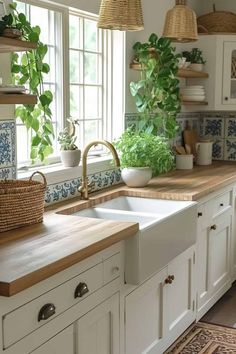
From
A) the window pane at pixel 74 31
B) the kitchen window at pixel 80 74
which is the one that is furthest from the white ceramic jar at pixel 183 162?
the window pane at pixel 74 31

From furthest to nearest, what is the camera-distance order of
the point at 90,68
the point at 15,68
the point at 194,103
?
the point at 194,103
the point at 90,68
the point at 15,68

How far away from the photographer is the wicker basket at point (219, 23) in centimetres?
473

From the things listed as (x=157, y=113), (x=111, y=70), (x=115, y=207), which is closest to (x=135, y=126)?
(x=157, y=113)

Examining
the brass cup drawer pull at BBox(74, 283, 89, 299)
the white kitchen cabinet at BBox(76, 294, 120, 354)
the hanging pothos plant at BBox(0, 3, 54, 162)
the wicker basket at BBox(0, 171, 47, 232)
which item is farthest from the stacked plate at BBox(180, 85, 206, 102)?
the brass cup drawer pull at BBox(74, 283, 89, 299)

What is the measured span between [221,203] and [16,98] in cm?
201

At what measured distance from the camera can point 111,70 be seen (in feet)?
→ 12.5

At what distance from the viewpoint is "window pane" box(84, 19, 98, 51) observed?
3562 millimetres

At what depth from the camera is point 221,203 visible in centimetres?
382

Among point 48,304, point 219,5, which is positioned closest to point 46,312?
point 48,304

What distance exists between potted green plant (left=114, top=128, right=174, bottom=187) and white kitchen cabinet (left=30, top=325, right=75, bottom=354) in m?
1.58

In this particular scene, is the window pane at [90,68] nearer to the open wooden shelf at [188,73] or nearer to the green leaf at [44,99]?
the open wooden shelf at [188,73]

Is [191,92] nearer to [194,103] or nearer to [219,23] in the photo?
[194,103]

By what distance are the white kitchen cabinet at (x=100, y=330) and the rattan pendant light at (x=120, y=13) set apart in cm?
133

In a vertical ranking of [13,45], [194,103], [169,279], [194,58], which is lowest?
[169,279]
